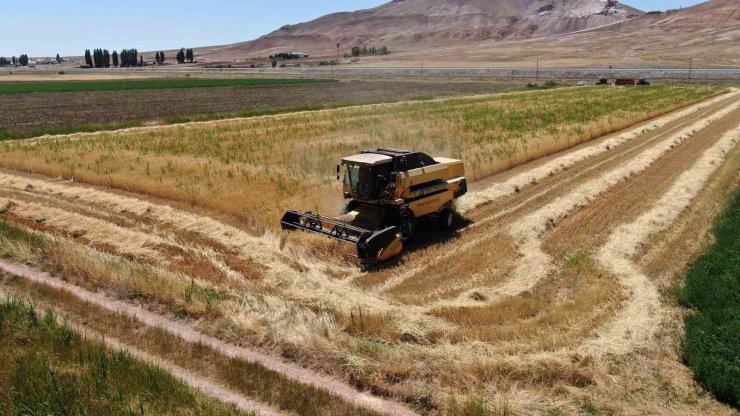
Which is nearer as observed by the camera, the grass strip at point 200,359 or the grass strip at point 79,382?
the grass strip at point 79,382

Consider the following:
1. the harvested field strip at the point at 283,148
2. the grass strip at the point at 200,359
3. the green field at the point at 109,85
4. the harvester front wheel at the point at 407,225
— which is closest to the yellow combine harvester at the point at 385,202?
the harvester front wheel at the point at 407,225

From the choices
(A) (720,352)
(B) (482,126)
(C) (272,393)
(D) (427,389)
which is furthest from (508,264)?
(B) (482,126)

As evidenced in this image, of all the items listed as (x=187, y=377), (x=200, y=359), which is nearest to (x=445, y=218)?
(x=200, y=359)

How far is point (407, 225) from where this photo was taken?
15.1 meters

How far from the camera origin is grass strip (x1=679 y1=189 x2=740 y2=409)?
26.6 ft

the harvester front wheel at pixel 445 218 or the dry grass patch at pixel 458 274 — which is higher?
the harvester front wheel at pixel 445 218

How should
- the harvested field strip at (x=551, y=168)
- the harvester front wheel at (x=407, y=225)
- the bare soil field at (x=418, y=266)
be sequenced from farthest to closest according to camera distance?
the harvested field strip at (x=551, y=168)
the harvester front wheel at (x=407, y=225)
the bare soil field at (x=418, y=266)

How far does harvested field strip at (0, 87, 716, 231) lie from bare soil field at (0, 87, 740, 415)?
18 centimetres

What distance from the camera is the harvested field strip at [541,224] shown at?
12.0m

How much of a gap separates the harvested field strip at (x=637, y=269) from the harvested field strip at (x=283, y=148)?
6.87 metres

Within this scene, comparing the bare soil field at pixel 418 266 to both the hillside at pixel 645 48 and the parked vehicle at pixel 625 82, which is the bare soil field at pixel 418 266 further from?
the hillside at pixel 645 48

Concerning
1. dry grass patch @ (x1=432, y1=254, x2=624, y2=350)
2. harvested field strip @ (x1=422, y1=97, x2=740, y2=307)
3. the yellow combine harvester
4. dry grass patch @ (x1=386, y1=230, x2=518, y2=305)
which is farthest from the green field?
dry grass patch @ (x1=432, y1=254, x2=624, y2=350)

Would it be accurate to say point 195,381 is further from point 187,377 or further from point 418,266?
point 418,266

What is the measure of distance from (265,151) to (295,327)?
19136 millimetres
